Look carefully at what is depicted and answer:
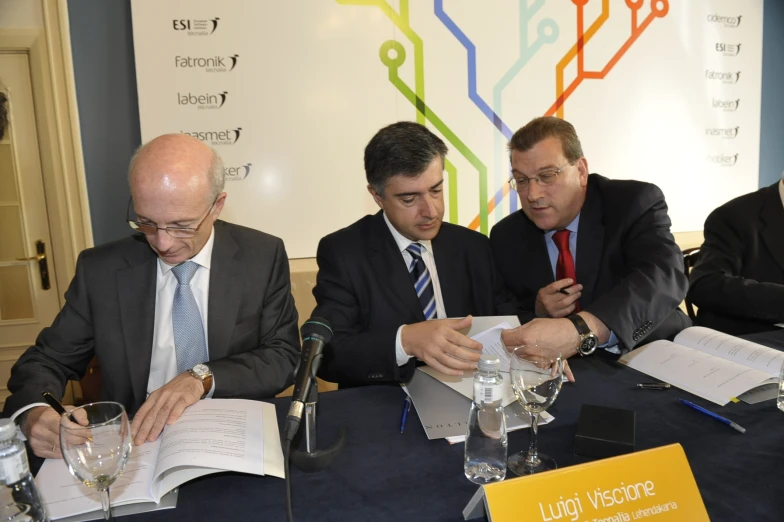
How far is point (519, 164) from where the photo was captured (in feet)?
7.20

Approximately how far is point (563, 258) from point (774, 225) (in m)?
1.20

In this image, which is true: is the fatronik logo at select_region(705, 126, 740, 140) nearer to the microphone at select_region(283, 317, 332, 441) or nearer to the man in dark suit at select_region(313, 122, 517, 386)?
the man in dark suit at select_region(313, 122, 517, 386)

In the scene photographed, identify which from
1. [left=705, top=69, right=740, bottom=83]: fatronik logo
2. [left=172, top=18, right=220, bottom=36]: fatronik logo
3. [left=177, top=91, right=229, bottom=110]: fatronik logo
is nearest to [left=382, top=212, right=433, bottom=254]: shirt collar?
[left=177, top=91, right=229, bottom=110]: fatronik logo

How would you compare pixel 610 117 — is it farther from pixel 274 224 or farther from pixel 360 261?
pixel 360 261

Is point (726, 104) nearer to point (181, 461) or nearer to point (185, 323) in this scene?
point (185, 323)

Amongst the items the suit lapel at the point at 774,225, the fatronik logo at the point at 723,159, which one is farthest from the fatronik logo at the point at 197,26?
the fatronik logo at the point at 723,159

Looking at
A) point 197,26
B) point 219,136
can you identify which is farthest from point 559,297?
point 197,26

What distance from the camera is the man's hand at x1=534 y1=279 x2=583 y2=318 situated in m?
2.02

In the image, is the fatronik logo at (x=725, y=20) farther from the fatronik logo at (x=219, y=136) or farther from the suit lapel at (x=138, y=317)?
the suit lapel at (x=138, y=317)

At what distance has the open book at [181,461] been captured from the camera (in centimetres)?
107

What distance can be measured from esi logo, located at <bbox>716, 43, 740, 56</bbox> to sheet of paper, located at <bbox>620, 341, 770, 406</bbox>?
4.05 m

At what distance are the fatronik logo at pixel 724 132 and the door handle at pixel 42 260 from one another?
211 inches

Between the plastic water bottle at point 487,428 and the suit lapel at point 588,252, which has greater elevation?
the suit lapel at point 588,252

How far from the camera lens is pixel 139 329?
1.78m
